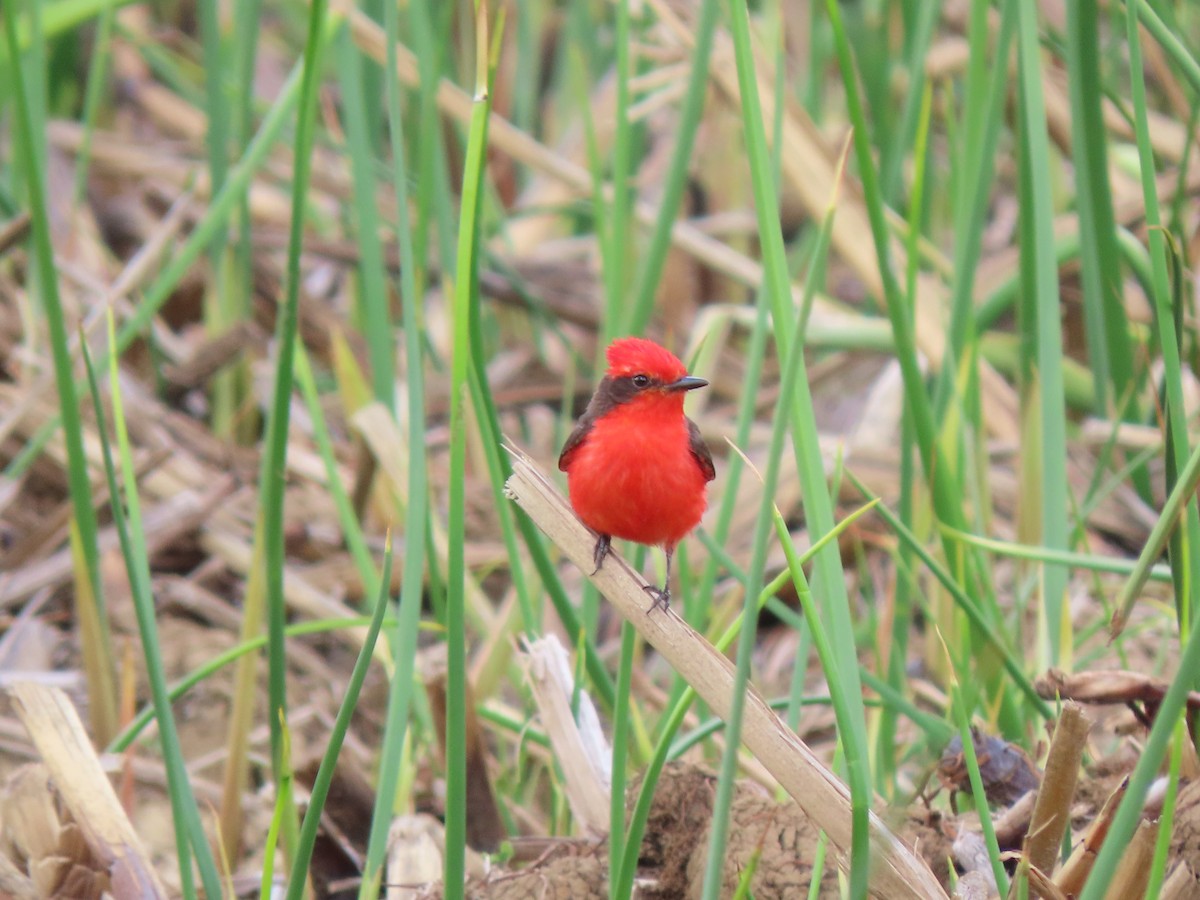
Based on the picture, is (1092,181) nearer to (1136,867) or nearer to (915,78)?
(915,78)

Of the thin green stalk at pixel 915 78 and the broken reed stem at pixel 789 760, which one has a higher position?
the thin green stalk at pixel 915 78

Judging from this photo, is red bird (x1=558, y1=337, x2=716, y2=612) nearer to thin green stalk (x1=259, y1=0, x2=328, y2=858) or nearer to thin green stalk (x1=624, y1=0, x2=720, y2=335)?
thin green stalk (x1=624, y1=0, x2=720, y2=335)

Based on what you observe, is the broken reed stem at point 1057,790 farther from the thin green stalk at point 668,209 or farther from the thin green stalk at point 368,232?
the thin green stalk at point 368,232

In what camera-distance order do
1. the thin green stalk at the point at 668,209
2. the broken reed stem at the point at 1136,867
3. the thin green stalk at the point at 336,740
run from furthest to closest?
→ 1. the thin green stalk at the point at 668,209
2. the broken reed stem at the point at 1136,867
3. the thin green stalk at the point at 336,740

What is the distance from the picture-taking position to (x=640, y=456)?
254cm

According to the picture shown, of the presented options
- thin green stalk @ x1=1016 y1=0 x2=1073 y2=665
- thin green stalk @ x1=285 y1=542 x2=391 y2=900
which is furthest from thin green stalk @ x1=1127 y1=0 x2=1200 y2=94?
thin green stalk @ x1=285 y1=542 x2=391 y2=900

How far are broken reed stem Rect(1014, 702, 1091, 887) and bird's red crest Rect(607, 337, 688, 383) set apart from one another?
1008 mm

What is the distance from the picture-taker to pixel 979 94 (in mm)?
3090

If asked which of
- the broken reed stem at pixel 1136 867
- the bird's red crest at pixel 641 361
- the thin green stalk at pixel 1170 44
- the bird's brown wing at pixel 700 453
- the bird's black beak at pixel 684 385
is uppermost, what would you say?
the thin green stalk at pixel 1170 44

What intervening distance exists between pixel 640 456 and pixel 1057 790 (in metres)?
0.96

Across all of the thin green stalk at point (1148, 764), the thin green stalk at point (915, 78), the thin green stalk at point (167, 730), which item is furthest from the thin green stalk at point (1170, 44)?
the thin green stalk at point (167, 730)

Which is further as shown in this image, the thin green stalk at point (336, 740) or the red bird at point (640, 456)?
the red bird at point (640, 456)

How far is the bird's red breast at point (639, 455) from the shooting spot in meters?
2.48

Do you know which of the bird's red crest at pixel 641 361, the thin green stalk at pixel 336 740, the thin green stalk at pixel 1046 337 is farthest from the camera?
the bird's red crest at pixel 641 361
